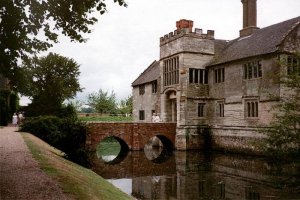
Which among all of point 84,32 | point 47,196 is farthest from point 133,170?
point 47,196

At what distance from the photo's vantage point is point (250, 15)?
117ft

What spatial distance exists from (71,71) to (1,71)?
152 feet

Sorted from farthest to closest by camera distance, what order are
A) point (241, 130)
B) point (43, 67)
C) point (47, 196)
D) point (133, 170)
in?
point (43, 67), point (241, 130), point (133, 170), point (47, 196)

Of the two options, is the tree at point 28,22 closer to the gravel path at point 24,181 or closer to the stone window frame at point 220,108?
the gravel path at point 24,181

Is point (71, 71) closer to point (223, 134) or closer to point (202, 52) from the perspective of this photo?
point (202, 52)

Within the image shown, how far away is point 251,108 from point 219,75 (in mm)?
5500

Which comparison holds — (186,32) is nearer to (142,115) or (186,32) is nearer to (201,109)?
(201,109)

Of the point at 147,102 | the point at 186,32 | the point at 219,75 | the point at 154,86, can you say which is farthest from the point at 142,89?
the point at 219,75

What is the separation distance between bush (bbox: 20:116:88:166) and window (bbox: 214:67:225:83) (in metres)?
14.3

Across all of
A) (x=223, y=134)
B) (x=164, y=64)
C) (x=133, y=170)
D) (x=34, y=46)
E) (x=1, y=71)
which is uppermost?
(x=164, y=64)

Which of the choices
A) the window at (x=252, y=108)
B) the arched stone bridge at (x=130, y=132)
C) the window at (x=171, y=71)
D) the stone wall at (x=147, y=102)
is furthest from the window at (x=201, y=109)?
the stone wall at (x=147, y=102)

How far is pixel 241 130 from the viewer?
102 ft

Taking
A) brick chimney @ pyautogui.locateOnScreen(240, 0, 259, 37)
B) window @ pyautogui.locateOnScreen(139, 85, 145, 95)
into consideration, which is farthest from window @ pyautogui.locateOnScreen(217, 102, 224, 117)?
window @ pyautogui.locateOnScreen(139, 85, 145, 95)

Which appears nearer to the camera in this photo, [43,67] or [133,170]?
[133,170]
